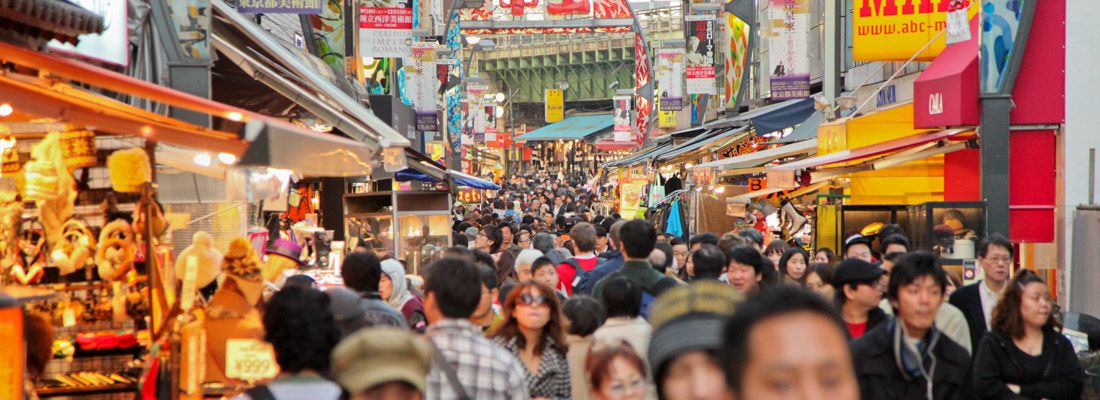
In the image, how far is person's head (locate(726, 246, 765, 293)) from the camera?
28.7 ft

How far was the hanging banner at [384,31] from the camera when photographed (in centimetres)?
1989

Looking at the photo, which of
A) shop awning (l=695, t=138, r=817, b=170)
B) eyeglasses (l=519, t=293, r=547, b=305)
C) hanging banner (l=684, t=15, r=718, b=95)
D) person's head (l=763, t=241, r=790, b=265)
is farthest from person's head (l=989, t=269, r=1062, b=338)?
hanging banner (l=684, t=15, r=718, b=95)

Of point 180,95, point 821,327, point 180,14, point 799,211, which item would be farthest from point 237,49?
point 821,327

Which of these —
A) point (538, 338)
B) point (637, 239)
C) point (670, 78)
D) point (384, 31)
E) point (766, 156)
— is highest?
point (670, 78)

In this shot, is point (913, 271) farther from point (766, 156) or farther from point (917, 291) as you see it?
point (766, 156)

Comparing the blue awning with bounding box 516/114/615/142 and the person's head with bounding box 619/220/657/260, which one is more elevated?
the blue awning with bounding box 516/114/615/142

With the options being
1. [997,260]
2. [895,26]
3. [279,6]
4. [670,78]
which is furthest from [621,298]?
[670,78]

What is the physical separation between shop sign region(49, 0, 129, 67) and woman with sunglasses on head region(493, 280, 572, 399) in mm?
→ 4014

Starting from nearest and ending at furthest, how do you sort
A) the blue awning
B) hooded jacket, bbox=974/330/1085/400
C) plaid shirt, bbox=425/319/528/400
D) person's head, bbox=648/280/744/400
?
person's head, bbox=648/280/744/400 < plaid shirt, bbox=425/319/528/400 < hooded jacket, bbox=974/330/1085/400 < the blue awning

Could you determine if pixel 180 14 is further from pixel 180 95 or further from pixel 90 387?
pixel 180 95

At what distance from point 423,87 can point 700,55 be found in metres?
9.76

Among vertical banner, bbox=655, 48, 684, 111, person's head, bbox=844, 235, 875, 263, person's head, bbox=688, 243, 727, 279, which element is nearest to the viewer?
person's head, bbox=688, 243, 727, 279

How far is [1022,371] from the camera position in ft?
20.6

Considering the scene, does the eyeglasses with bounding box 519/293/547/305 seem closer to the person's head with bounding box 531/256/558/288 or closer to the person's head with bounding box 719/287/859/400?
the person's head with bounding box 531/256/558/288
